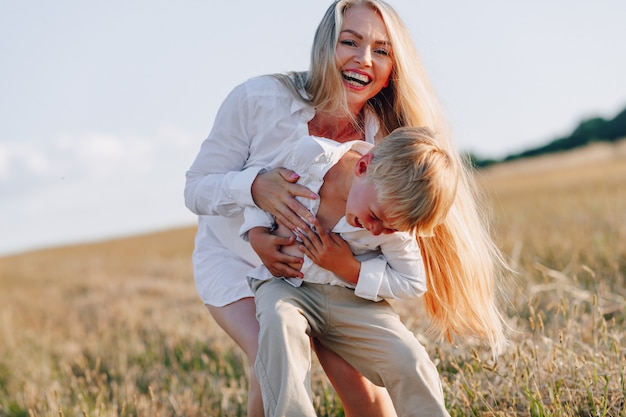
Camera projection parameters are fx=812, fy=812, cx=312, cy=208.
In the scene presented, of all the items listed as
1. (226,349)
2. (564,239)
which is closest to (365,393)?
(226,349)

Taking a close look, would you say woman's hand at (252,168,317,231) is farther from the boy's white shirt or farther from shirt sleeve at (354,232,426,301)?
shirt sleeve at (354,232,426,301)

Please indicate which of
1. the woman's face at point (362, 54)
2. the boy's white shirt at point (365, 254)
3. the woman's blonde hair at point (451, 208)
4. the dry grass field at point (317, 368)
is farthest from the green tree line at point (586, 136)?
the boy's white shirt at point (365, 254)

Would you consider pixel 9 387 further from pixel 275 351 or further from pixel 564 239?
pixel 564 239

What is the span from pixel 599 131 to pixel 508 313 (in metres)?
64.2

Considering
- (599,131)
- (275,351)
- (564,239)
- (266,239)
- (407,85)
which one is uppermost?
(407,85)

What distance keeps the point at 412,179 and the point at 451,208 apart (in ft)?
2.92

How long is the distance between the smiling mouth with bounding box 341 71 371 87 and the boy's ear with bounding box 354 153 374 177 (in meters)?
0.75

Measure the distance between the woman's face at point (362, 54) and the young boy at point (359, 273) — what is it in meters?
0.44

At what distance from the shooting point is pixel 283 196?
10.9 ft

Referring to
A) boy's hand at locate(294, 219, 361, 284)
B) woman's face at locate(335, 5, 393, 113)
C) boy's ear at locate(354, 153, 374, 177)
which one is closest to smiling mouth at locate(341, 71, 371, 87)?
woman's face at locate(335, 5, 393, 113)

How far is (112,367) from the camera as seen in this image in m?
6.41

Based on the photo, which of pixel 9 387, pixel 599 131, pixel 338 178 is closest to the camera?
pixel 338 178

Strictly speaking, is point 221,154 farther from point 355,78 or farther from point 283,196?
point 355,78

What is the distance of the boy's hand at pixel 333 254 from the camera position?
3.17m
